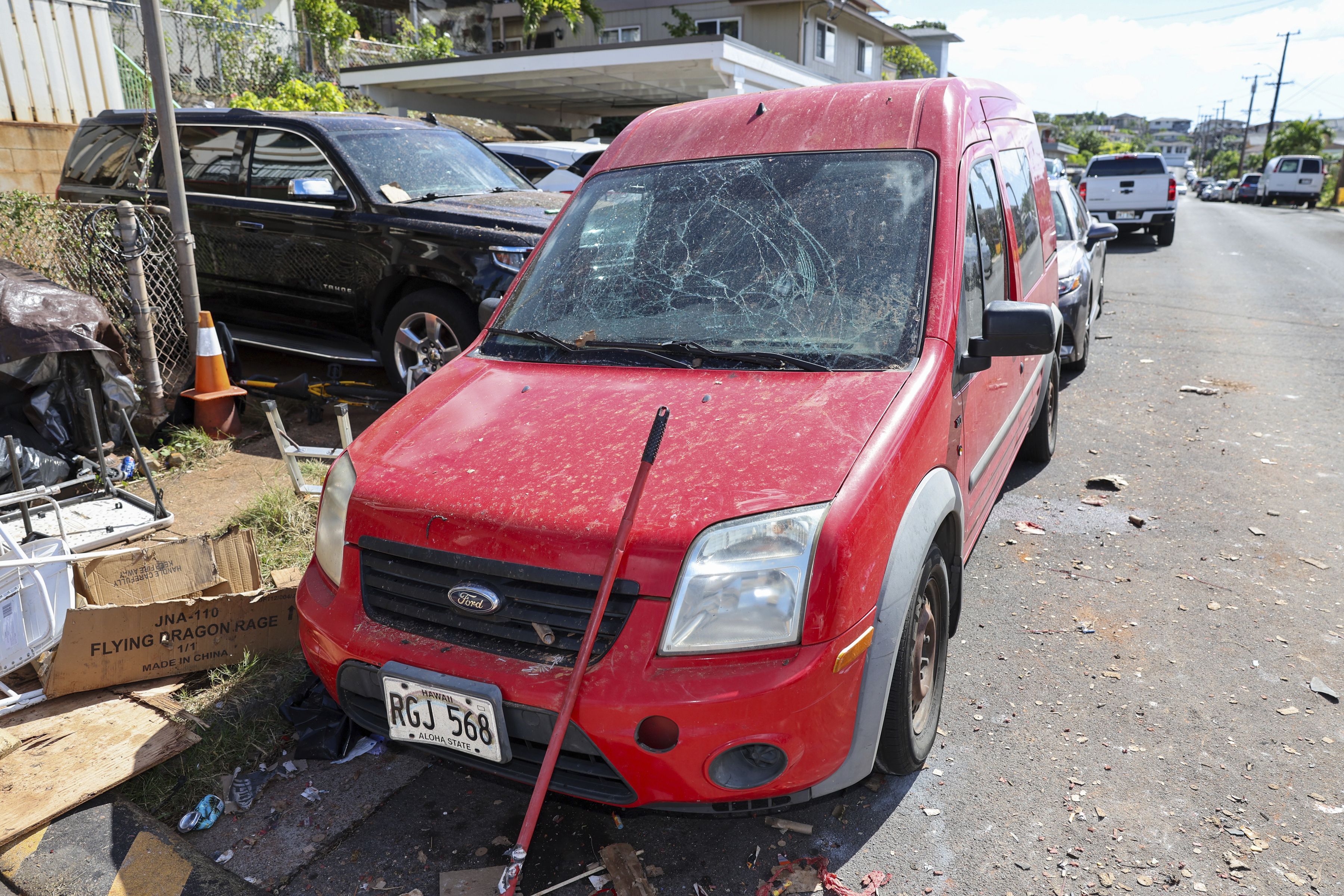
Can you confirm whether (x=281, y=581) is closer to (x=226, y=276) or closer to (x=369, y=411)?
(x=369, y=411)

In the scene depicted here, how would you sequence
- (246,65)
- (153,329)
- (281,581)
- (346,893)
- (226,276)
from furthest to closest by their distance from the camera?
(246,65) < (226,276) < (153,329) < (281,581) < (346,893)

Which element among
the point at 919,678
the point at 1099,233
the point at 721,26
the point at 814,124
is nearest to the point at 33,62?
the point at 814,124

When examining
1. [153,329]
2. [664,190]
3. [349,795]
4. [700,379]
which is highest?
[664,190]

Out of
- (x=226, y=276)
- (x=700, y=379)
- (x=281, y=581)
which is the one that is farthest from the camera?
(x=226, y=276)

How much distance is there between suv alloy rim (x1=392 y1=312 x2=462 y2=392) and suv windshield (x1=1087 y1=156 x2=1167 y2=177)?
16.9 m

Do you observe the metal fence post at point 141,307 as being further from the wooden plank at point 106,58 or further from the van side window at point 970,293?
the wooden plank at point 106,58

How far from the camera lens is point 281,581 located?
12.3ft

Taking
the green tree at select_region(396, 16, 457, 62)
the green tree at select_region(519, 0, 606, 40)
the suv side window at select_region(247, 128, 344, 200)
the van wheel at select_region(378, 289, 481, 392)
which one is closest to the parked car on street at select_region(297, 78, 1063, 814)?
the van wheel at select_region(378, 289, 481, 392)

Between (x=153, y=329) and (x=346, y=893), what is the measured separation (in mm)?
4615

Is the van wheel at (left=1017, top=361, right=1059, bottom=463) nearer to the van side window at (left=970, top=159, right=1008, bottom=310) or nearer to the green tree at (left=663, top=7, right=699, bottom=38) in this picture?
the van side window at (left=970, top=159, right=1008, bottom=310)

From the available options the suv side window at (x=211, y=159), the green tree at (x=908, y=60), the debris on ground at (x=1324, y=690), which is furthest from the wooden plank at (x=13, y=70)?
the green tree at (x=908, y=60)

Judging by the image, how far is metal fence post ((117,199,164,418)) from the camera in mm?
5512

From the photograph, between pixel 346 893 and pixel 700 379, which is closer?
pixel 346 893

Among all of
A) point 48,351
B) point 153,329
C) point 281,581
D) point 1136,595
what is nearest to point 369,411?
point 153,329
